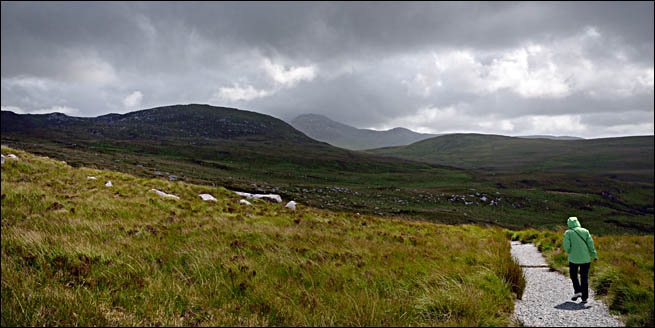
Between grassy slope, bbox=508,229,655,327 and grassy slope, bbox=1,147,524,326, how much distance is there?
2.26 meters

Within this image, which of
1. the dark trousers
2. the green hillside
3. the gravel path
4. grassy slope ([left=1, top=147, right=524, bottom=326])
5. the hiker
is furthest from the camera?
the green hillside

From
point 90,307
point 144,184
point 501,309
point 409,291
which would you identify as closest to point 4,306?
point 90,307

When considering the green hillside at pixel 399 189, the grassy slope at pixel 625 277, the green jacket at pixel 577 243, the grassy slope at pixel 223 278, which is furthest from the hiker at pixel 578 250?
the green hillside at pixel 399 189

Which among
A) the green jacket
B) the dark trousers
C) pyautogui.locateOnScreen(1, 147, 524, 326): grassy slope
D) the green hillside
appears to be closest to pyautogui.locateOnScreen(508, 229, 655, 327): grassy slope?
the dark trousers

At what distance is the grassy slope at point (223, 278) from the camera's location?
4.63m

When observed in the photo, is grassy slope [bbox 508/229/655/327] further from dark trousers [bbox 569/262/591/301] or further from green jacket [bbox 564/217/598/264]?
green jacket [bbox 564/217/598/264]

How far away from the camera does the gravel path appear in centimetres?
608

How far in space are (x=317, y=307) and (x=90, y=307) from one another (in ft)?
11.4

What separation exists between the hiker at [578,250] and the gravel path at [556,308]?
0.35 metres

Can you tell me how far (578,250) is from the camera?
747cm

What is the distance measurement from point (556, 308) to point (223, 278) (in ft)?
24.8

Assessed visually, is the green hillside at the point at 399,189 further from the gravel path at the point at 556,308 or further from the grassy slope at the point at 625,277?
the gravel path at the point at 556,308

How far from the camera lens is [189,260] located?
7035 mm

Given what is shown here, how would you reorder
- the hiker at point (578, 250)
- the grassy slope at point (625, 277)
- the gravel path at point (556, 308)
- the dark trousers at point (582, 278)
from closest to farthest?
the gravel path at point (556, 308) → the grassy slope at point (625, 277) → the dark trousers at point (582, 278) → the hiker at point (578, 250)
